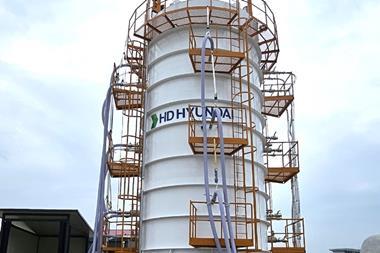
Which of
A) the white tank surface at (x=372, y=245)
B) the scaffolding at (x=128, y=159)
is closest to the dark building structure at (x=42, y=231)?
the scaffolding at (x=128, y=159)

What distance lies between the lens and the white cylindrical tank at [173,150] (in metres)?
10.2

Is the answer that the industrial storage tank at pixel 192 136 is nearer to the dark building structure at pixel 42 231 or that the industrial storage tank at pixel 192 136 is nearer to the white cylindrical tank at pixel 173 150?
the white cylindrical tank at pixel 173 150

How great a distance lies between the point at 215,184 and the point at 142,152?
8.27 feet

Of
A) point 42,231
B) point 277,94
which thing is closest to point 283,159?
point 277,94

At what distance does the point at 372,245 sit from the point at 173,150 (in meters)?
6.03

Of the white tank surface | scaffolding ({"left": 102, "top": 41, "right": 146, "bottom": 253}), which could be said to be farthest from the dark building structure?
the white tank surface

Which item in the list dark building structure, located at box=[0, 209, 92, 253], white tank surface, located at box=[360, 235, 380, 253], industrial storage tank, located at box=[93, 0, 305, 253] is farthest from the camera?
dark building structure, located at box=[0, 209, 92, 253]

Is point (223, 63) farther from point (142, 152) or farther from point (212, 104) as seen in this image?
point (142, 152)

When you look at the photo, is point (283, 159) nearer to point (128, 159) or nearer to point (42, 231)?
point (128, 159)

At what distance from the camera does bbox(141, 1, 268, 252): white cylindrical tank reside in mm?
10227

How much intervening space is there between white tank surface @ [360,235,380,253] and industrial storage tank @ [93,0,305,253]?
355cm

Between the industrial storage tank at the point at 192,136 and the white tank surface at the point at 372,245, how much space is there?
3.55 m

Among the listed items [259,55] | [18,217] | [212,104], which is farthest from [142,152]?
[18,217]

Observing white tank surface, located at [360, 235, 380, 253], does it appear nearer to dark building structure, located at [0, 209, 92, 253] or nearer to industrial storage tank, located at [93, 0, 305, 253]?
industrial storage tank, located at [93, 0, 305, 253]
